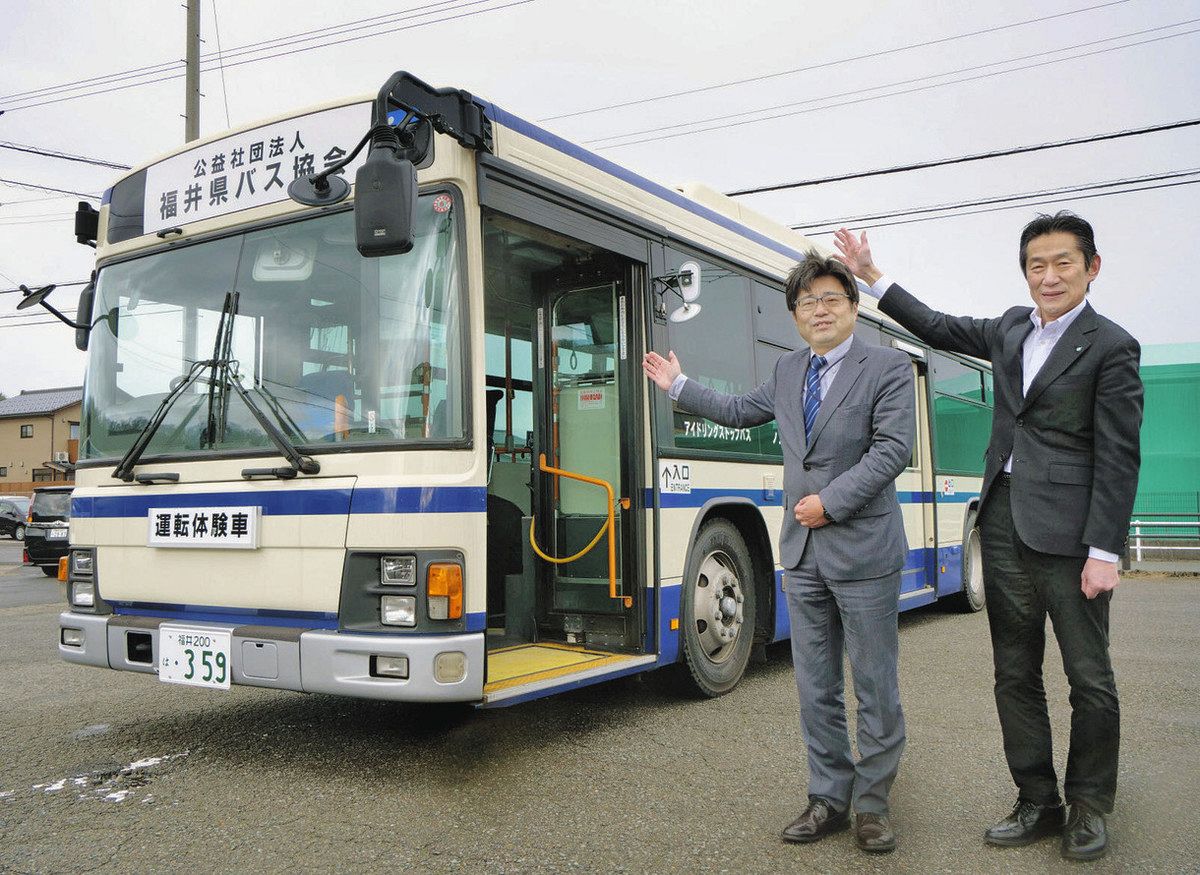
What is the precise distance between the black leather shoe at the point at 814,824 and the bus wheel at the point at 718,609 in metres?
2.06

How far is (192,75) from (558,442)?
11.2 meters

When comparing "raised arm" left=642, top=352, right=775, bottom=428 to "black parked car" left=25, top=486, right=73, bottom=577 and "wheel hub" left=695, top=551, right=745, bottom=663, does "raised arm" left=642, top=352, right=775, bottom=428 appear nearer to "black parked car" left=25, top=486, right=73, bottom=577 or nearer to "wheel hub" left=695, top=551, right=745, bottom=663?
"wheel hub" left=695, top=551, right=745, bottom=663

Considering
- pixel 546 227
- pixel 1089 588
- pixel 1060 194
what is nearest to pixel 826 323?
pixel 1089 588

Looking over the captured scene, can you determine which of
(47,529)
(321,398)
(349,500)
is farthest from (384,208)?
(47,529)

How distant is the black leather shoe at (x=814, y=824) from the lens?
3.44 metres

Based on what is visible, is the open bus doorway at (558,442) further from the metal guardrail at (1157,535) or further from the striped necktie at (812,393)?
the metal guardrail at (1157,535)

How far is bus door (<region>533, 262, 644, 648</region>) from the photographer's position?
5410 mm

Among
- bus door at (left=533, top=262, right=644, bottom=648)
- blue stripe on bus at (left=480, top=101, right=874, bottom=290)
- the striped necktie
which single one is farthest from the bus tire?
the striped necktie

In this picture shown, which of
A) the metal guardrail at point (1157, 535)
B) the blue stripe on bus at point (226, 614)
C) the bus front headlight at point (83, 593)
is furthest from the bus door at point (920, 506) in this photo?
the metal guardrail at point (1157, 535)

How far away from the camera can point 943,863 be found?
10.7 feet

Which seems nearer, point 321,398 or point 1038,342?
point 1038,342

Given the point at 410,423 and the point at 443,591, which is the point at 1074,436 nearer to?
the point at 443,591

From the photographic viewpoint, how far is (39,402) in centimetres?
6069

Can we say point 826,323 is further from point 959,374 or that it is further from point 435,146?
point 959,374
